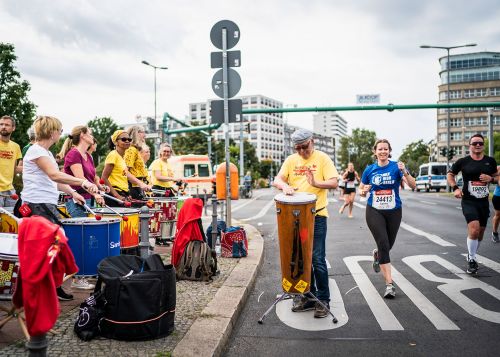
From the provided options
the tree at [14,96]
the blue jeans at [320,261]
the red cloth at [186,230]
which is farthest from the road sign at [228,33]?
the tree at [14,96]

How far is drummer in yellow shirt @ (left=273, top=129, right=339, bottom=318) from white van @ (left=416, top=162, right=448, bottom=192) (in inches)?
1823

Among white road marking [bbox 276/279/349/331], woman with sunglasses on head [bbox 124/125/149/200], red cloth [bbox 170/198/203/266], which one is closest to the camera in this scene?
white road marking [bbox 276/279/349/331]

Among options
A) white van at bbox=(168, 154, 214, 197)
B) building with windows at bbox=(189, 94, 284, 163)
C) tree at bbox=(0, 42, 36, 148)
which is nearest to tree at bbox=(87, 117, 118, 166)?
tree at bbox=(0, 42, 36, 148)

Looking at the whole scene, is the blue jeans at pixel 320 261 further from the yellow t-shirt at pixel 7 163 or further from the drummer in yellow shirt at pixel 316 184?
the yellow t-shirt at pixel 7 163

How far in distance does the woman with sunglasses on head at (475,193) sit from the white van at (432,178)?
4314 cm

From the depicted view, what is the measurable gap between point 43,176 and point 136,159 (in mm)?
3349

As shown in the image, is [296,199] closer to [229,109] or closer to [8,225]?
[8,225]

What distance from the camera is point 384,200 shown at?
5934 millimetres

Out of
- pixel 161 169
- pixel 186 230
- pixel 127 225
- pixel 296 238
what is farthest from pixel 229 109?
pixel 296 238

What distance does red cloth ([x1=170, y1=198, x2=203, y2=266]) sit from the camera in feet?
20.5

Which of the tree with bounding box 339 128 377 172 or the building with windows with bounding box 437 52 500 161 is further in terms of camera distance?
the tree with bounding box 339 128 377 172

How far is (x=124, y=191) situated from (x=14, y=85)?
122ft

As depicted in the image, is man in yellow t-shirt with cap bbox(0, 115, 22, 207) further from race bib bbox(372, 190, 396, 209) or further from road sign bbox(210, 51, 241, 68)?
race bib bbox(372, 190, 396, 209)

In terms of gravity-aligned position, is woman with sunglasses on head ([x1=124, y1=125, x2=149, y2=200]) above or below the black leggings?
above
